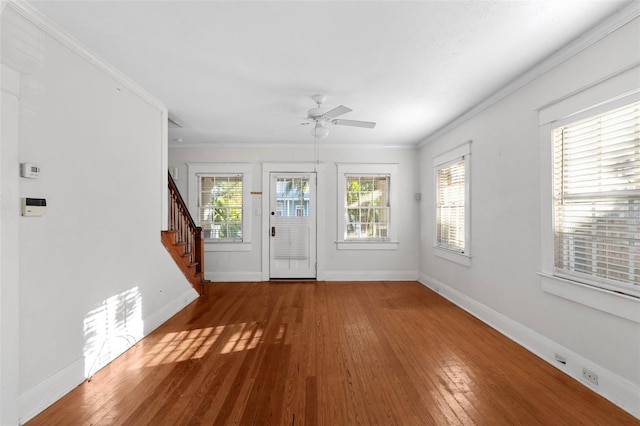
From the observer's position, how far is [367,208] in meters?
6.07

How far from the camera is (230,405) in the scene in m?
2.09

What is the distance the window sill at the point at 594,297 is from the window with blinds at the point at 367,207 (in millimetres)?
3394

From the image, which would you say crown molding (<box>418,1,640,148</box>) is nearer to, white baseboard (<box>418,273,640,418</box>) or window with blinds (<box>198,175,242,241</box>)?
white baseboard (<box>418,273,640,418</box>)

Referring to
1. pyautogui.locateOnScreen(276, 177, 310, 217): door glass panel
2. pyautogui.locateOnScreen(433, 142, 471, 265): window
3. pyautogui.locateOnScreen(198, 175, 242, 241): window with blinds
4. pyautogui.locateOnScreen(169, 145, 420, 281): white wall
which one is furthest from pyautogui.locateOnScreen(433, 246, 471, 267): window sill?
pyautogui.locateOnScreen(198, 175, 242, 241): window with blinds

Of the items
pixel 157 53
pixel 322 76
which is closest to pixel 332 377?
pixel 322 76

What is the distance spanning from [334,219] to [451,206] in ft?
7.25

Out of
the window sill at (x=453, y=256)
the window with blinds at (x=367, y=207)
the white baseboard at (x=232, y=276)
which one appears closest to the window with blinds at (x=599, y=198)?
the window sill at (x=453, y=256)

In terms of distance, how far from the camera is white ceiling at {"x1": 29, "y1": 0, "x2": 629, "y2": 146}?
6.64ft

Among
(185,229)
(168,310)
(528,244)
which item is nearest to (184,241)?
(185,229)

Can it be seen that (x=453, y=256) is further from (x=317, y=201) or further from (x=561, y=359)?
(x=317, y=201)

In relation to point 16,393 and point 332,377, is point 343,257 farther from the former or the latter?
point 16,393

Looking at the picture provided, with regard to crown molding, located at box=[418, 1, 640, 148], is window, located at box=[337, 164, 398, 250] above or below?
below

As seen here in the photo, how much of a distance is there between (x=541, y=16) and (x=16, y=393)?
419cm

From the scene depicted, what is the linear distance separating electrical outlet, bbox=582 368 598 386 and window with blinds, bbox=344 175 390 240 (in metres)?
3.86
